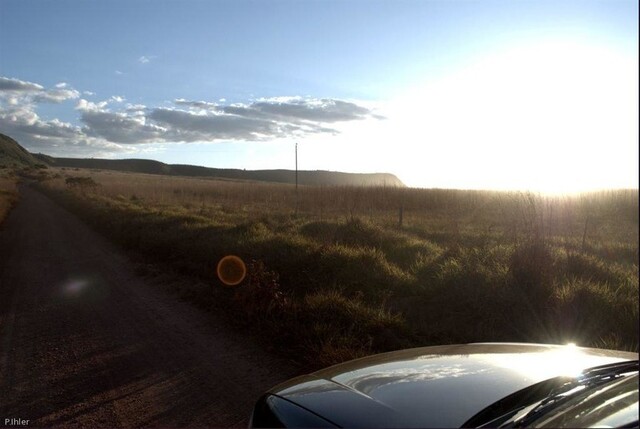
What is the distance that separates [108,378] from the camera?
4.67m

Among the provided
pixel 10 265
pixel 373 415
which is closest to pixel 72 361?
pixel 373 415

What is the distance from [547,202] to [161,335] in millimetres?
6344

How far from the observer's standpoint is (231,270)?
877cm

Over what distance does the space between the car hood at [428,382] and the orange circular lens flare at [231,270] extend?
5411 mm

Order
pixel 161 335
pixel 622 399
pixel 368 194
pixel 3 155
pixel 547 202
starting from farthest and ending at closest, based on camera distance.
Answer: pixel 3 155, pixel 368 194, pixel 547 202, pixel 161 335, pixel 622 399

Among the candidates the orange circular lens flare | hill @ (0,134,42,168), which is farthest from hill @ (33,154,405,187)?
the orange circular lens flare

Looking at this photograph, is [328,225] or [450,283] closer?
[450,283]

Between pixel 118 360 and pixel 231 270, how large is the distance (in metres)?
3.70

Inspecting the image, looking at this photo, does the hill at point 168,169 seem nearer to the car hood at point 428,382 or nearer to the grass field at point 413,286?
the grass field at point 413,286

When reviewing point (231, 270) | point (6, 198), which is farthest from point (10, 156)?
point (231, 270)

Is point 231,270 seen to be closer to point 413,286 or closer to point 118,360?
point 413,286

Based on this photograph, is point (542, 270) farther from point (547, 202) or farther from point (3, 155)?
point (3, 155)

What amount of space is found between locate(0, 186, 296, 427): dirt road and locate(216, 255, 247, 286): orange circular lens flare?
0.99m

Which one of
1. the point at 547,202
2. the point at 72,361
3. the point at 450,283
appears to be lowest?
the point at 72,361
